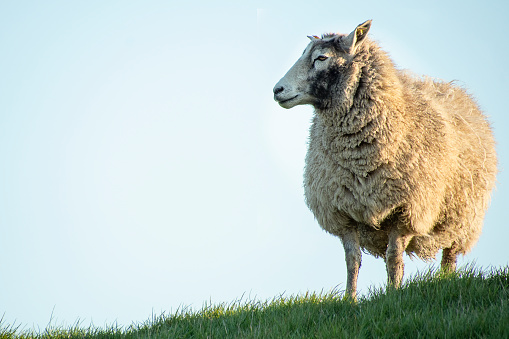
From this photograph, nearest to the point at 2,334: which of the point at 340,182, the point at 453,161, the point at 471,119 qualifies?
the point at 340,182

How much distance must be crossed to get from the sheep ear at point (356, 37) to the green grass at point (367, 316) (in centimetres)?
238

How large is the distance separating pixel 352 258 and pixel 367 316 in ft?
5.80

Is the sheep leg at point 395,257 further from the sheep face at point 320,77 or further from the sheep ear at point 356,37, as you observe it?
the sheep ear at point 356,37

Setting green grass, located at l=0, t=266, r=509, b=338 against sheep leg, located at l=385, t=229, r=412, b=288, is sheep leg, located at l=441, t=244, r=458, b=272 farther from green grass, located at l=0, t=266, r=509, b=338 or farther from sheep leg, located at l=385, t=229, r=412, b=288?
green grass, located at l=0, t=266, r=509, b=338

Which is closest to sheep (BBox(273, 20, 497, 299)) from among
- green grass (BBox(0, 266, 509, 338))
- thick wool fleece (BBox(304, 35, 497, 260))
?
thick wool fleece (BBox(304, 35, 497, 260))

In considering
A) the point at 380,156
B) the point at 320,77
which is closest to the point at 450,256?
the point at 380,156

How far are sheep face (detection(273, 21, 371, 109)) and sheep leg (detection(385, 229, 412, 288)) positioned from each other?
1.53m

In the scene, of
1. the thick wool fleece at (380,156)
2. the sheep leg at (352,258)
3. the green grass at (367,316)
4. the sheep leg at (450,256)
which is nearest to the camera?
the green grass at (367,316)

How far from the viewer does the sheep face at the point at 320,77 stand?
5766 millimetres

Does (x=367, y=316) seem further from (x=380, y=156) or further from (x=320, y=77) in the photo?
(x=320, y=77)

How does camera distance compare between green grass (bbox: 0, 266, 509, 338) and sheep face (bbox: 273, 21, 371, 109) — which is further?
sheep face (bbox: 273, 21, 371, 109)

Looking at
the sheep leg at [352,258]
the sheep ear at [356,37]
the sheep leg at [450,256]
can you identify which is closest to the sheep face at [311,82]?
the sheep ear at [356,37]

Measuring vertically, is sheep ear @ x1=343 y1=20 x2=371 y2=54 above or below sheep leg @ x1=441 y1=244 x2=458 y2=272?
above

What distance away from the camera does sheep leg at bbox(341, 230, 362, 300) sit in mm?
5828
